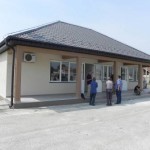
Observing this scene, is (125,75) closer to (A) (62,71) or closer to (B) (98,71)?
(B) (98,71)

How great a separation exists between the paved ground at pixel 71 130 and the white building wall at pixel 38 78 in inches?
169

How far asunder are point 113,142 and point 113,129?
1534 millimetres

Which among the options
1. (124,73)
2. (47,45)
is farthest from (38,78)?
(124,73)

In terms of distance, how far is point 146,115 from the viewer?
10875mm

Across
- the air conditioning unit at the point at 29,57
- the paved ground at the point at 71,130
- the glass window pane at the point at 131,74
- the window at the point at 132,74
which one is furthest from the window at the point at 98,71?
the paved ground at the point at 71,130

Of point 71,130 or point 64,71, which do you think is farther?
point 64,71

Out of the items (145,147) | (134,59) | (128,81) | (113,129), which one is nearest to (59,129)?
(113,129)

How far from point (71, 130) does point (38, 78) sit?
863cm

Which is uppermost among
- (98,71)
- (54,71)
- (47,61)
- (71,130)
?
(47,61)

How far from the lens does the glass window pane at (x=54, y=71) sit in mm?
16797

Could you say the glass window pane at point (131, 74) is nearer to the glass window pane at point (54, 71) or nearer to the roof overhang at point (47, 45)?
the roof overhang at point (47, 45)

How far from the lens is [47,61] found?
16500 mm

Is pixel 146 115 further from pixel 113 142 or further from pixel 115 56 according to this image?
pixel 115 56

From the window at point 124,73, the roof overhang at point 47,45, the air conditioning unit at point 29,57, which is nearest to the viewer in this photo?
the roof overhang at point 47,45
